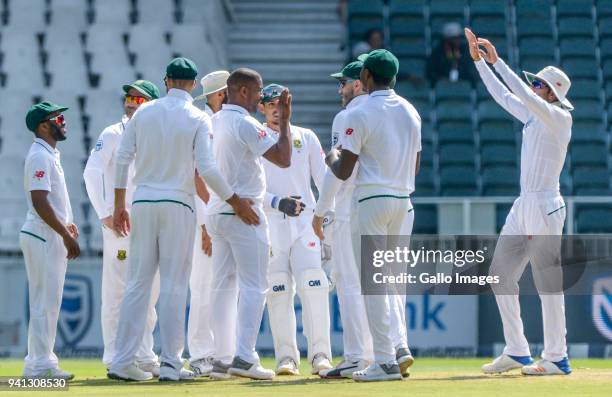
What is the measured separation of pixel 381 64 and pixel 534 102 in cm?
124

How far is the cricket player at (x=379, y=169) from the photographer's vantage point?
937 cm

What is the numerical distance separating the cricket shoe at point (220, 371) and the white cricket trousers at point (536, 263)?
6.78 feet

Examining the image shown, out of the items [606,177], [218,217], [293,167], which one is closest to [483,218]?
[606,177]

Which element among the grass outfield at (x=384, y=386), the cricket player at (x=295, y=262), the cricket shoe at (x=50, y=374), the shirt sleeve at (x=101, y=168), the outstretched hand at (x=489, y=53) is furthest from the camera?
the shirt sleeve at (x=101, y=168)

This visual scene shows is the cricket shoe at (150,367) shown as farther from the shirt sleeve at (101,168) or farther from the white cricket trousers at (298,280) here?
the shirt sleeve at (101,168)

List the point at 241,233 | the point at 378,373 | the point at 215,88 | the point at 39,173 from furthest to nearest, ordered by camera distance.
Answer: the point at 215,88
the point at 39,173
the point at 241,233
the point at 378,373

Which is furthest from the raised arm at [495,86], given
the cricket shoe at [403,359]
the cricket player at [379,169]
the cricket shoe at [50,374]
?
the cricket shoe at [50,374]

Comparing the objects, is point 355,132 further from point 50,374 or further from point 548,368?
point 50,374

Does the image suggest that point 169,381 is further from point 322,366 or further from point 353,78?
point 353,78

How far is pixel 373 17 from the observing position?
21.1 metres

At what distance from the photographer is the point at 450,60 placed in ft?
65.6

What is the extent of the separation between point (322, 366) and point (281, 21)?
12.3m

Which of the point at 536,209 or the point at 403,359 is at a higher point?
the point at 536,209

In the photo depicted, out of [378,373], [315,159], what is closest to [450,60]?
[315,159]
